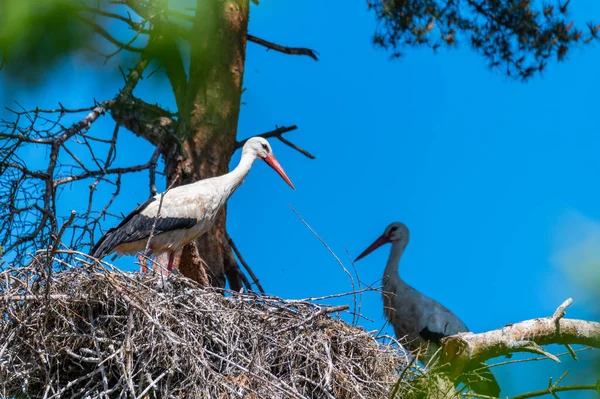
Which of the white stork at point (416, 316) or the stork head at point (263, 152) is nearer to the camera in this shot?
the stork head at point (263, 152)

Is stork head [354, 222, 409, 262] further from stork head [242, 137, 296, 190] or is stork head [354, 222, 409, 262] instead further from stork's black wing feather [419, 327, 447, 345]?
stork head [242, 137, 296, 190]

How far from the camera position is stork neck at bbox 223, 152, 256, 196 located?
5180 millimetres

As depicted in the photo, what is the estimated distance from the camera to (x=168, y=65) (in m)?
1.59

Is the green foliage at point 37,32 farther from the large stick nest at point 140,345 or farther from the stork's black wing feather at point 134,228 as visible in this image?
the stork's black wing feather at point 134,228

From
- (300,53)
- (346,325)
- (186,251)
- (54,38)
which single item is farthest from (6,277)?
(300,53)

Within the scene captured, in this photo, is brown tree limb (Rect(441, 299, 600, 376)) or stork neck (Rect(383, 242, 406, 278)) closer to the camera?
brown tree limb (Rect(441, 299, 600, 376))

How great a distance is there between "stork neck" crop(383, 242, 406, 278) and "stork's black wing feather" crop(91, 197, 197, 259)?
2.37 m

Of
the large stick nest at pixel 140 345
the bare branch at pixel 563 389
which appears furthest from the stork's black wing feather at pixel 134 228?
the bare branch at pixel 563 389

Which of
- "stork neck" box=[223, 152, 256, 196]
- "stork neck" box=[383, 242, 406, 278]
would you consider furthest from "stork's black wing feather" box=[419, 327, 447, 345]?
"stork neck" box=[223, 152, 256, 196]

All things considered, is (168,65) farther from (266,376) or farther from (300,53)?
(300,53)

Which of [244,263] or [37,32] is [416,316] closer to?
[244,263]

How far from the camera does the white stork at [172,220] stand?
464 cm

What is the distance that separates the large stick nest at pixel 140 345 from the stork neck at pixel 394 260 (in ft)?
11.6

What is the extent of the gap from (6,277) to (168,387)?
70cm
